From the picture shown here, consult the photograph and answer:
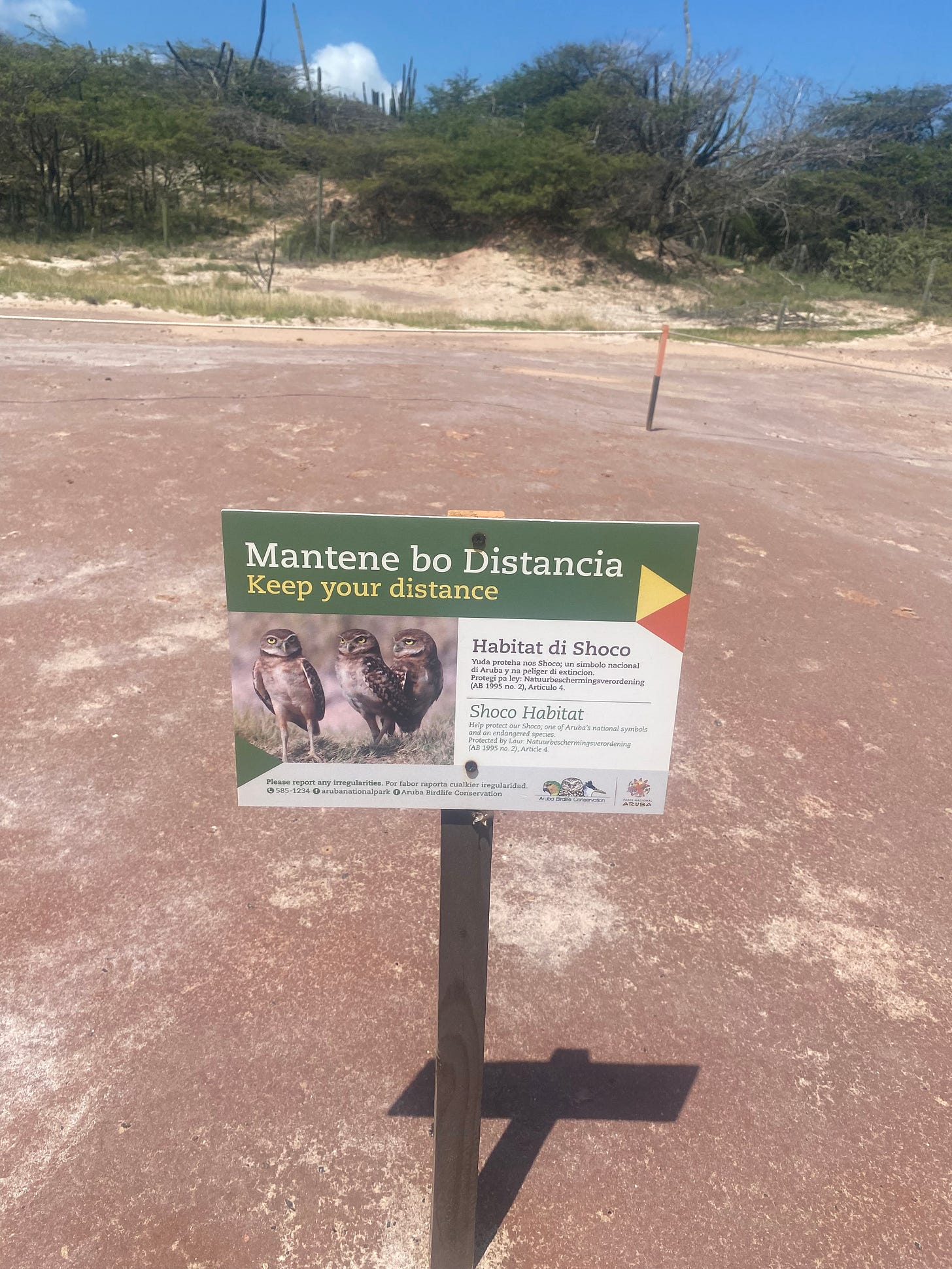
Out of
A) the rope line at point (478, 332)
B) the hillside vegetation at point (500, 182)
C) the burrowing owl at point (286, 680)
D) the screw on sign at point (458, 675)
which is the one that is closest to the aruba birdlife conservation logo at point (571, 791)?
the screw on sign at point (458, 675)

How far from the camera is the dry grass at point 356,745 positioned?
81.7 inches

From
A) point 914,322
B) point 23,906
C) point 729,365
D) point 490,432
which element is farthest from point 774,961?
point 914,322

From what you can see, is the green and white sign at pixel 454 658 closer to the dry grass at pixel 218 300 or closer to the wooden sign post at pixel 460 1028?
the wooden sign post at pixel 460 1028

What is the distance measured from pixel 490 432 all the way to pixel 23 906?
789 centimetres

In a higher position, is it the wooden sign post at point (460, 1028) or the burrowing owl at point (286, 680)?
the burrowing owl at point (286, 680)

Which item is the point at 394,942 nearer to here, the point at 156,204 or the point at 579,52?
the point at 156,204

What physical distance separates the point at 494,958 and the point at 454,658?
1.82 m

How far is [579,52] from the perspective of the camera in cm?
4819

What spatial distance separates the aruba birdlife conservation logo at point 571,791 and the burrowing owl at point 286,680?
21.6 inches

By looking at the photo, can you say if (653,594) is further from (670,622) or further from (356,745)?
(356,745)

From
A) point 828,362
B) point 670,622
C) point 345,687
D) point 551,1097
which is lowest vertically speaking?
point 551,1097

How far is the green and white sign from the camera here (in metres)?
1.96

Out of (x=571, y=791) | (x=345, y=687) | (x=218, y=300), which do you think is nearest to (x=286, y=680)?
(x=345, y=687)

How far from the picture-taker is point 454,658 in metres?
2.03
